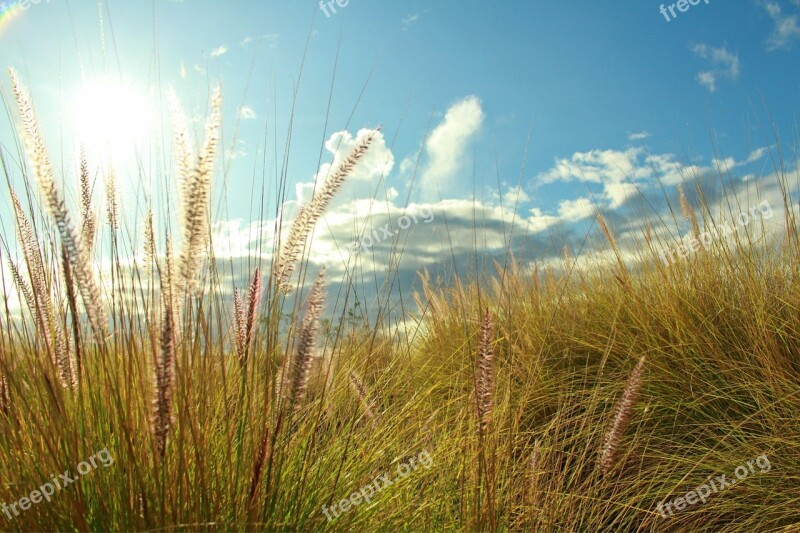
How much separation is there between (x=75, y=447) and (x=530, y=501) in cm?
178

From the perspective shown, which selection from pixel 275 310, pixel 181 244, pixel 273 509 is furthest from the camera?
pixel 275 310

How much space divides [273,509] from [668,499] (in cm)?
251

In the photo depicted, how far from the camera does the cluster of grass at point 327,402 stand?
5.40 ft

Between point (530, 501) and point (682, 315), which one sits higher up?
point (682, 315)

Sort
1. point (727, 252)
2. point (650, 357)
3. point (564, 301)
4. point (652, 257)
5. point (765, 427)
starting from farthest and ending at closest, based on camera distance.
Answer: point (564, 301) < point (652, 257) < point (727, 252) < point (650, 357) < point (765, 427)

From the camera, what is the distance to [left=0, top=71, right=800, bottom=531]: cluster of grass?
5.40 feet

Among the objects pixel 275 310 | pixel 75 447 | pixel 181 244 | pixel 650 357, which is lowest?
pixel 650 357

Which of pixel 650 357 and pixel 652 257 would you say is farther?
pixel 652 257

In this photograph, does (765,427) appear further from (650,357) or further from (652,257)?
(652,257)

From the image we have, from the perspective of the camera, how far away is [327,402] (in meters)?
2.90

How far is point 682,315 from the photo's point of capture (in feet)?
13.6

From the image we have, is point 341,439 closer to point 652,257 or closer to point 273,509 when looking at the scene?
point 273,509

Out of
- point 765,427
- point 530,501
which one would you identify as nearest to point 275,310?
point 530,501

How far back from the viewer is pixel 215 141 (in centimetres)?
150
